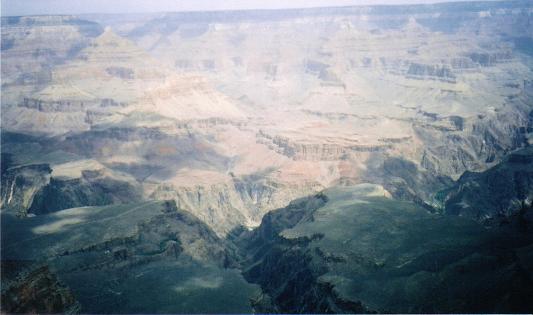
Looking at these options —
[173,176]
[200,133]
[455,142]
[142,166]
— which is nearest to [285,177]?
[173,176]

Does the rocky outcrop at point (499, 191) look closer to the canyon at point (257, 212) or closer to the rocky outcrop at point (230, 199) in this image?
the canyon at point (257, 212)

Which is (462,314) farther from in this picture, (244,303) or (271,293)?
(271,293)

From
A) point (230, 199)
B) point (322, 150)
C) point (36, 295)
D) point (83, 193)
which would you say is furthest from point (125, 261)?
point (322, 150)

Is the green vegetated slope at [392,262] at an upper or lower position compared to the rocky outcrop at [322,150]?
upper

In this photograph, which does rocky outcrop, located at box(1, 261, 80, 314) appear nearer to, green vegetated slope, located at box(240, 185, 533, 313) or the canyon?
the canyon

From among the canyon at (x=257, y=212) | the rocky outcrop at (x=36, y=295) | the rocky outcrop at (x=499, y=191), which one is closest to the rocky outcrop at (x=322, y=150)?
the canyon at (x=257, y=212)

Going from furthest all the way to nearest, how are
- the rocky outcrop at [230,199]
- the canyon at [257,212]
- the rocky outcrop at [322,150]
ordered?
the rocky outcrop at [322,150] < the rocky outcrop at [230,199] < the canyon at [257,212]

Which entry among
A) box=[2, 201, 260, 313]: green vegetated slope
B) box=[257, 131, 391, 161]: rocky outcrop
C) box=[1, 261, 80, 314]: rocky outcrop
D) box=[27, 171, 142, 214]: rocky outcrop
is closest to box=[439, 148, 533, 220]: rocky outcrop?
box=[257, 131, 391, 161]: rocky outcrop

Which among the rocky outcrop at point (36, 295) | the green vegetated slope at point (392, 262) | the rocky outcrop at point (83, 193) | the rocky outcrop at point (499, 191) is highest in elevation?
the rocky outcrop at point (36, 295)
